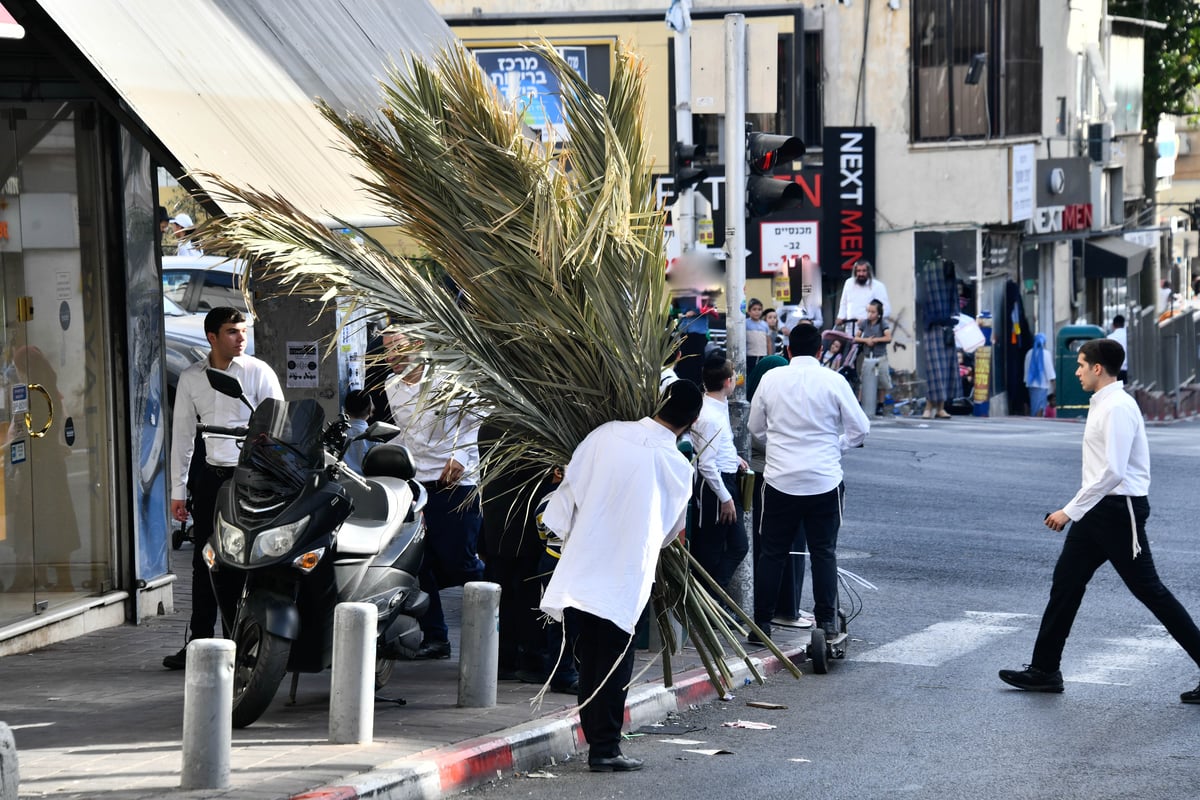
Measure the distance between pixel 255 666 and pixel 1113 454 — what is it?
4551 mm

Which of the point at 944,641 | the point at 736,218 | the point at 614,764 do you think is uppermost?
the point at 736,218

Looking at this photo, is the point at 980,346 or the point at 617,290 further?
the point at 980,346

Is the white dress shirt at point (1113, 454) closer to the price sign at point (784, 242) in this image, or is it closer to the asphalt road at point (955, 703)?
the asphalt road at point (955, 703)

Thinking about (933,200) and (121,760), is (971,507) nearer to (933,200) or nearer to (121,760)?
(121,760)

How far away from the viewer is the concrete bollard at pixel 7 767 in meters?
4.92

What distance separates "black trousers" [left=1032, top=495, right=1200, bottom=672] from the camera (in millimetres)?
8578

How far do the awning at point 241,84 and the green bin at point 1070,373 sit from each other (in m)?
21.6

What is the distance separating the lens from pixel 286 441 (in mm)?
7090

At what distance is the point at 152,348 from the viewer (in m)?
10.1

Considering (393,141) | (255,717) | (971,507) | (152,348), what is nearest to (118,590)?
(152,348)

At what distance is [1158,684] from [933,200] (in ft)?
76.8

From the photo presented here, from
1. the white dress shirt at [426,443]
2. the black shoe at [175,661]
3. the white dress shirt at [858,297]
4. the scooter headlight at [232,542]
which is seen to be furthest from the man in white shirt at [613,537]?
the white dress shirt at [858,297]

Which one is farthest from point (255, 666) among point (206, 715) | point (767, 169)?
point (767, 169)

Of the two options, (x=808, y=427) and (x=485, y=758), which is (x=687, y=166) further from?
(x=485, y=758)
